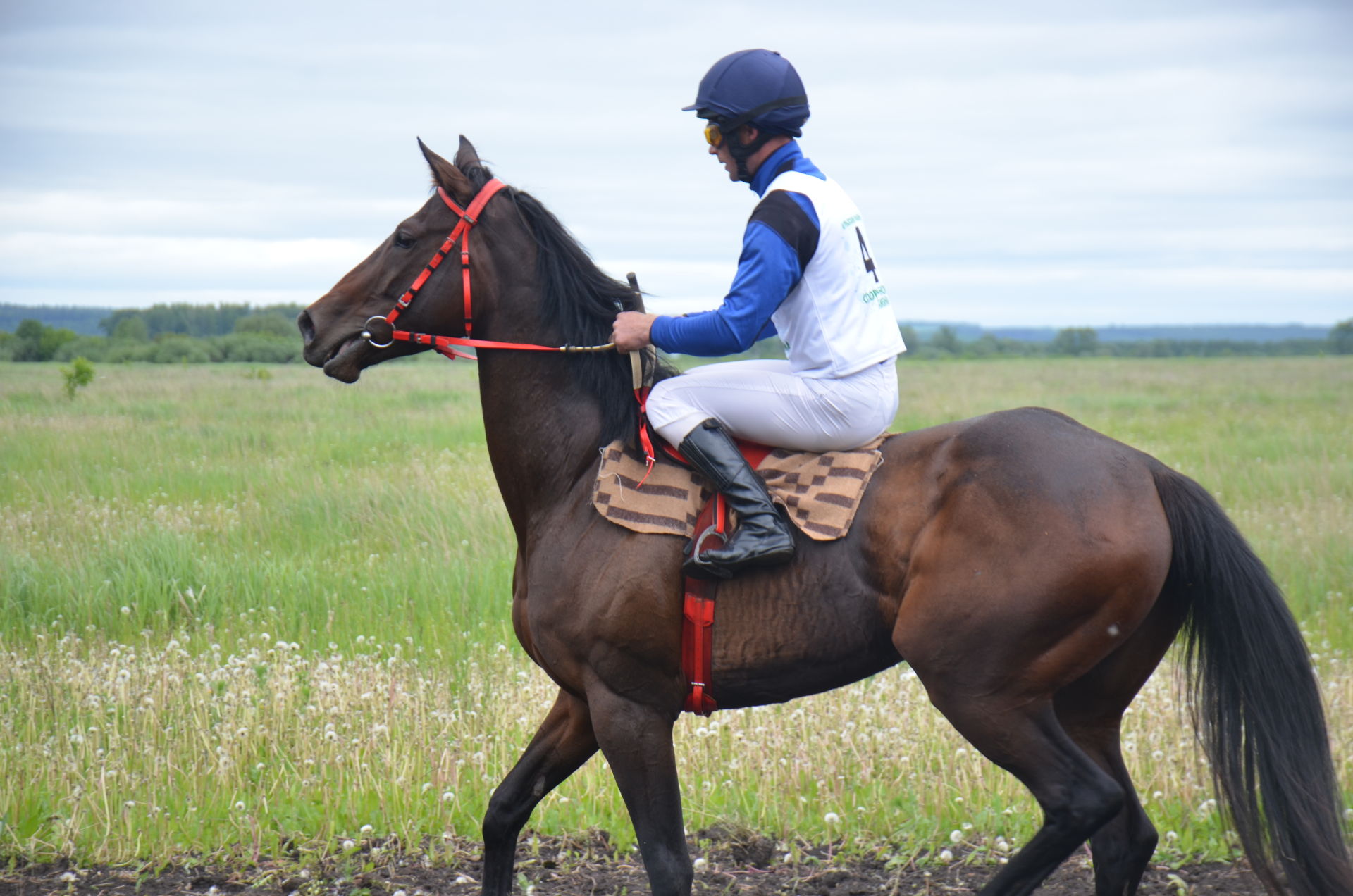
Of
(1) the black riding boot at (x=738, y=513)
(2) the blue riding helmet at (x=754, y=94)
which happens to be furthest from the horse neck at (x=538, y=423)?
(2) the blue riding helmet at (x=754, y=94)

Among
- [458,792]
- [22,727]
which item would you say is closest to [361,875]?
[458,792]

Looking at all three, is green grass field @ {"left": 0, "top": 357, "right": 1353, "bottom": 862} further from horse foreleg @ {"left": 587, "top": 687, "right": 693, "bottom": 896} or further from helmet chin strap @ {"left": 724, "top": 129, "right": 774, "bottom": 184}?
helmet chin strap @ {"left": 724, "top": 129, "right": 774, "bottom": 184}

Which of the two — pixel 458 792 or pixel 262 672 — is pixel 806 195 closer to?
pixel 458 792

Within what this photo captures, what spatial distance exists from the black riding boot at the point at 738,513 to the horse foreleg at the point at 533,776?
2.73 feet

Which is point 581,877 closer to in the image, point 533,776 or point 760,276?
point 533,776

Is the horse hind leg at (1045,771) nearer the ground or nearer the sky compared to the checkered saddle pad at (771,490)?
nearer the ground

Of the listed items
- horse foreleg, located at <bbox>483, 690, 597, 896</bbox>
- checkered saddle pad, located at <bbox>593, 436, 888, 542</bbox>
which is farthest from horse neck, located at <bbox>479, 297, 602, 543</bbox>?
horse foreleg, located at <bbox>483, 690, 597, 896</bbox>

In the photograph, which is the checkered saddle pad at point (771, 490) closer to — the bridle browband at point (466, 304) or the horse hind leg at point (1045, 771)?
the bridle browband at point (466, 304)

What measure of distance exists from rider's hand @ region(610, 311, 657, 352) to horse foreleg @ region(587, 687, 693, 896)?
1.25 meters

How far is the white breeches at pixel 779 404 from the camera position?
12.6 ft

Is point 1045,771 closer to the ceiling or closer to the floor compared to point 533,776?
closer to the ceiling

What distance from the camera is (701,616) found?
3.79m

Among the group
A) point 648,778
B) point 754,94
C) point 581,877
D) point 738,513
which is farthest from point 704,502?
point 581,877

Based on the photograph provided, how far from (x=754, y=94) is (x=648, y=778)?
Answer: 2.49 m
